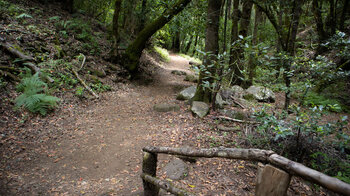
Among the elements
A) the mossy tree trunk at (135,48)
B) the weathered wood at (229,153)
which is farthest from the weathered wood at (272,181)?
the mossy tree trunk at (135,48)

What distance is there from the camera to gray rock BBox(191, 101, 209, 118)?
21.6 feet

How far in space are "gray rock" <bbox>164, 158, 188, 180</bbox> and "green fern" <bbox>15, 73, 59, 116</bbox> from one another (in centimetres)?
434

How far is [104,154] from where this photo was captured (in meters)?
4.89

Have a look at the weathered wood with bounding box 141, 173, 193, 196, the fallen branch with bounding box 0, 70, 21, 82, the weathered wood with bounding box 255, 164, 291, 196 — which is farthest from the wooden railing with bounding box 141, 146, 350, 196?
the fallen branch with bounding box 0, 70, 21, 82

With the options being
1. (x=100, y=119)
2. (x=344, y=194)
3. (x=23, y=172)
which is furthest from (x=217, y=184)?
(x=100, y=119)

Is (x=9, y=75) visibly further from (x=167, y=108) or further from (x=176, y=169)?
(x=176, y=169)

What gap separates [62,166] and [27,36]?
6.76 metres

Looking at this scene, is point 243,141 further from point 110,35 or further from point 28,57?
point 110,35

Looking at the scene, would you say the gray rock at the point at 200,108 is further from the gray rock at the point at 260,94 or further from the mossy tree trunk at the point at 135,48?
the mossy tree trunk at the point at 135,48

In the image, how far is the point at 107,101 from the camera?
8.02m

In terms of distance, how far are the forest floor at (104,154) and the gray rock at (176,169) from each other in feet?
0.50

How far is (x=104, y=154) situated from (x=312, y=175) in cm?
466

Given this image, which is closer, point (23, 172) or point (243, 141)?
point (23, 172)

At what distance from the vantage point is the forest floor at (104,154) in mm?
3740
